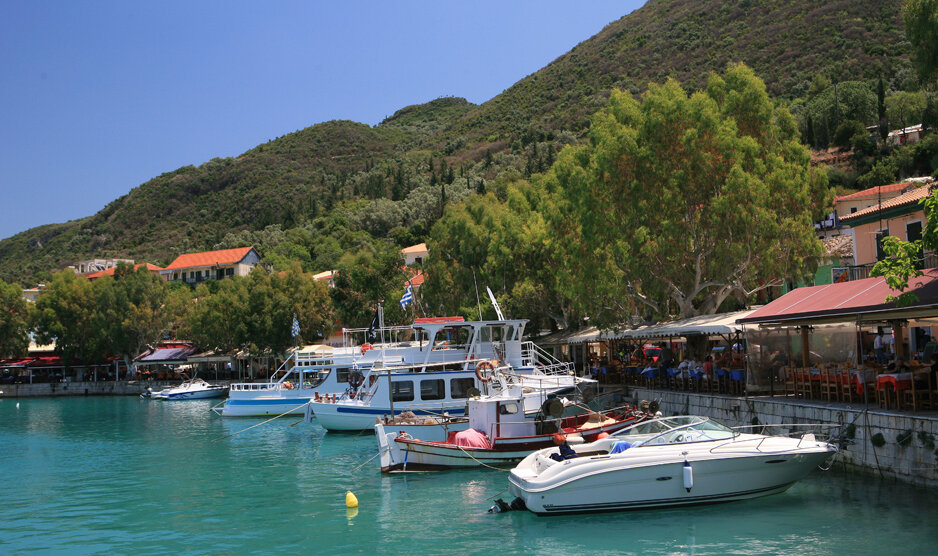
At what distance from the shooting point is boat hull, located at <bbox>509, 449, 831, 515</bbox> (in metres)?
16.4

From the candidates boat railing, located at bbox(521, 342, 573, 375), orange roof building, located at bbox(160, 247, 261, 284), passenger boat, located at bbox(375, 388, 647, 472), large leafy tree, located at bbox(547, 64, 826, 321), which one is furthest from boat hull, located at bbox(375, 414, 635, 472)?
orange roof building, located at bbox(160, 247, 261, 284)

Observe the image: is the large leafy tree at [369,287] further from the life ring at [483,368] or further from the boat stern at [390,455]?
the boat stern at [390,455]

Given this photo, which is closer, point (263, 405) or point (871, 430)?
point (871, 430)

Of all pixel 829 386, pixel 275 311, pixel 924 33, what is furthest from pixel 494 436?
pixel 275 311

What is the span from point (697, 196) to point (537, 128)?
13781 cm

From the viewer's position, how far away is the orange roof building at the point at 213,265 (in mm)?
117625

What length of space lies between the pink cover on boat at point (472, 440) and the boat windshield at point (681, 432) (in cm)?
608

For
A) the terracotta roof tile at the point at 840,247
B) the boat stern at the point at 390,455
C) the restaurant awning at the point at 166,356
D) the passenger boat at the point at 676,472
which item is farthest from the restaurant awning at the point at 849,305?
the restaurant awning at the point at 166,356

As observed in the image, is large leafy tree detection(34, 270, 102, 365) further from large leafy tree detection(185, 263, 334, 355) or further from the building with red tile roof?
the building with red tile roof

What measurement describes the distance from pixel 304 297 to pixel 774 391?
2055 inches

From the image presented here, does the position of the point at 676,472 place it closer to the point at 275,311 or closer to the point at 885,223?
the point at 885,223

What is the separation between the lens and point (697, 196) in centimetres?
3105

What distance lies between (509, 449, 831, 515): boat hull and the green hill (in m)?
91.8

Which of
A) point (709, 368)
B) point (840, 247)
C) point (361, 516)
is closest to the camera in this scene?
point (361, 516)
